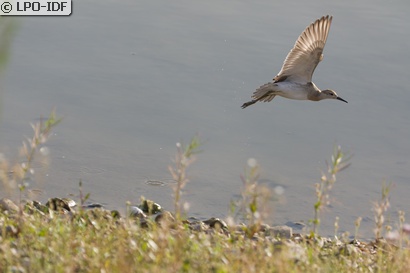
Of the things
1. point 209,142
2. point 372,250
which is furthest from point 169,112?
point 372,250

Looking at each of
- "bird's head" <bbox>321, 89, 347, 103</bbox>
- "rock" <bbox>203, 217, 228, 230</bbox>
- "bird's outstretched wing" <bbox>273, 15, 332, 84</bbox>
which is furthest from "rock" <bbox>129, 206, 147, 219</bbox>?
"bird's head" <bbox>321, 89, 347, 103</bbox>

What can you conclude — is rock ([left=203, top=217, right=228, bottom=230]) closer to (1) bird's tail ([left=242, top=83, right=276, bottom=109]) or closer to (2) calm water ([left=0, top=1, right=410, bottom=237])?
(2) calm water ([left=0, top=1, right=410, bottom=237])

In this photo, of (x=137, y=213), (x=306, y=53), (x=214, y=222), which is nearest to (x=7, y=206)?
(x=137, y=213)

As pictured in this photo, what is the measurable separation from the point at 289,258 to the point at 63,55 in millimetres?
6658

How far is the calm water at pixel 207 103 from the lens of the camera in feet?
27.9

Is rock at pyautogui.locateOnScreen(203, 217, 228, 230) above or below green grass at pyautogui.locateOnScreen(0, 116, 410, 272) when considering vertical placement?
below

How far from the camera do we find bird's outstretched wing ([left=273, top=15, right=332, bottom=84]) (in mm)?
9609

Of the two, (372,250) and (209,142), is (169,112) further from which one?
(372,250)

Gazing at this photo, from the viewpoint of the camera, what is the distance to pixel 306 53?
380 inches

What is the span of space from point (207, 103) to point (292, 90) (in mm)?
929

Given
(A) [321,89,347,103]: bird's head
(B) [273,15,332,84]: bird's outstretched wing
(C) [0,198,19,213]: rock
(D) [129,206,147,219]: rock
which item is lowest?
(D) [129,206,147,219]: rock

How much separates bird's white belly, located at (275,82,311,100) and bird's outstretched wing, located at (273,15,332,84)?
11cm

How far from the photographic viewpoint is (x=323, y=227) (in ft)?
26.2

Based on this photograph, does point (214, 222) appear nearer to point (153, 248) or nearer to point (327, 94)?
point (153, 248)
